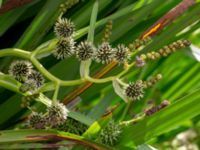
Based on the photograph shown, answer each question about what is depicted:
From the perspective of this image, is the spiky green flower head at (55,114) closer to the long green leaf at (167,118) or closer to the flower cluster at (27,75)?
the flower cluster at (27,75)

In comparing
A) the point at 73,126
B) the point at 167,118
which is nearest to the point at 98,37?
the point at 73,126

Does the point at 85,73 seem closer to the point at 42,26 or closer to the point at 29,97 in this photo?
the point at 29,97

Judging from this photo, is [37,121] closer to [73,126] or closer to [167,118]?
[73,126]

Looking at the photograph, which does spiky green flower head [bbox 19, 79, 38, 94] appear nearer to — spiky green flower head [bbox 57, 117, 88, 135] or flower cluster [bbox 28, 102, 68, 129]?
flower cluster [bbox 28, 102, 68, 129]

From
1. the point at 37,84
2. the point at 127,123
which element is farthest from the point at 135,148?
the point at 37,84

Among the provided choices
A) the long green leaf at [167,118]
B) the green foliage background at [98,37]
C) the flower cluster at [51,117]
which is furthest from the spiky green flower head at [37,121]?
the long green leaf at [167,118]

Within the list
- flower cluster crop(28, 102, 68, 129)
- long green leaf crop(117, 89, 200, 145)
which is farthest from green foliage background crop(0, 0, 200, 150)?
flower cluster crop(28, 102, 68, 129)
